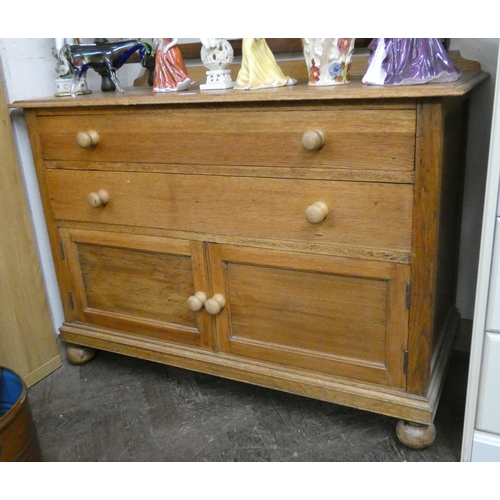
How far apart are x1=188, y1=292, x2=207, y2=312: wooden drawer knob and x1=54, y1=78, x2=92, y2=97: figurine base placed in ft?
2.25

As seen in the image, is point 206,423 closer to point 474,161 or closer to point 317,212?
point 317,212

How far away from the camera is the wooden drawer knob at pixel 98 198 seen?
53.8 inches

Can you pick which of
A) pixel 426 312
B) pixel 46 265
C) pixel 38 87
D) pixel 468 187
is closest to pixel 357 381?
pixel 426 312

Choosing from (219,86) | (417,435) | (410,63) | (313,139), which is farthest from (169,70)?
(417,435)

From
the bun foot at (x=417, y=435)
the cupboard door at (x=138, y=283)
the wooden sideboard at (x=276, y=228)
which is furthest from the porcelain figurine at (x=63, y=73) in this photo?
the bun foot at (x=417, y=435)

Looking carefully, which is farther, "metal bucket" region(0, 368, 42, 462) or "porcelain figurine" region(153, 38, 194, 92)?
"porcelain figurine" region(153, 38, 194, 92)

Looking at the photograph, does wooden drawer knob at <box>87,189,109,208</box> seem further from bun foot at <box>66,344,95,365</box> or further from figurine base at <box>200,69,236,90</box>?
bun foot at <box>66,344,95,365</box>

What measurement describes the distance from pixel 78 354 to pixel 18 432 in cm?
55

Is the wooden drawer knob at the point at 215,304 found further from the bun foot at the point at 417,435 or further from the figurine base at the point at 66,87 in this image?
the figurine base at the point at 66,87

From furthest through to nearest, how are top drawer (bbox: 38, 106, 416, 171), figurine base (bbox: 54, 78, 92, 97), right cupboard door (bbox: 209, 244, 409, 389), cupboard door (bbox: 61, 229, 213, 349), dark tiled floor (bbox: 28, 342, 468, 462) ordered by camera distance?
figurine base (bbox: 54, 78, 92, 97), cupboard door (bbox: 61, 229, 213, 349), dark tiled floor (bbox: 28, 342, 468, 462), right cupboard door (bbox: 209, 244, 409, 389), top drawer (bbox: 38, 106, 416, 171)

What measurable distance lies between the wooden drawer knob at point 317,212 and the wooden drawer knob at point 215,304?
341mm

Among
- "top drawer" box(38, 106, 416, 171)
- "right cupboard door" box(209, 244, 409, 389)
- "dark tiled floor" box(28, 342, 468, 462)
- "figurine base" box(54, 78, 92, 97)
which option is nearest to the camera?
"top drawer" box(38, 106, 416, 171)

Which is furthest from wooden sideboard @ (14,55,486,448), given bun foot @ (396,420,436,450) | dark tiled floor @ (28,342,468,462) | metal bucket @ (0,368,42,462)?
metal bucket @ (0,368,42,462)

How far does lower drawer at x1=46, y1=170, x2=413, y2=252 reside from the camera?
3.52 feet
